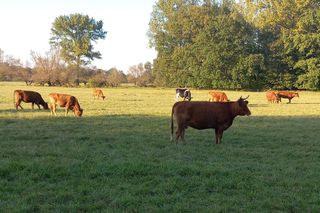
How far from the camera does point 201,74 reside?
59.6 meters

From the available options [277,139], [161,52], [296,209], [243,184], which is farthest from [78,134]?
[161,52]

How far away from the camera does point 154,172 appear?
735cm

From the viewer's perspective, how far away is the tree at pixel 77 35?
86.0 m

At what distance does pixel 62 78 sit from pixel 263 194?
7208 centimetres

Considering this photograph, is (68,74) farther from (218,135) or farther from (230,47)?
(218,135)

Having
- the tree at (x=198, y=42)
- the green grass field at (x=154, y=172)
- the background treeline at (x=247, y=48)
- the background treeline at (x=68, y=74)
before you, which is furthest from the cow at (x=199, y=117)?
the background treeline at (x=68, y=74)

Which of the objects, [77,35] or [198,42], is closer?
[198,42]

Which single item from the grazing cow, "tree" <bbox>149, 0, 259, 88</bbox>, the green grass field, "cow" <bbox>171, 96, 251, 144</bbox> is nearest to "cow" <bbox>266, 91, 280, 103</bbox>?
the grazing cow

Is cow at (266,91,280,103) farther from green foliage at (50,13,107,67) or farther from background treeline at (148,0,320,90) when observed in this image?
green foliage at (50,13,107,67)

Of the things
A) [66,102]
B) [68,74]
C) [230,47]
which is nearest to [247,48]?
[230,47]

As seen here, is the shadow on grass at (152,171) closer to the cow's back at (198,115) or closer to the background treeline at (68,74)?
the cow's back at (198,115)

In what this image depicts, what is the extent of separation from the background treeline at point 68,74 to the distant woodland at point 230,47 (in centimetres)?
21

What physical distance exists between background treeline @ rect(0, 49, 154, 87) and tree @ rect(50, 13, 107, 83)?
3087 mm

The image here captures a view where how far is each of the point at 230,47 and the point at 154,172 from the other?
51386 mm
